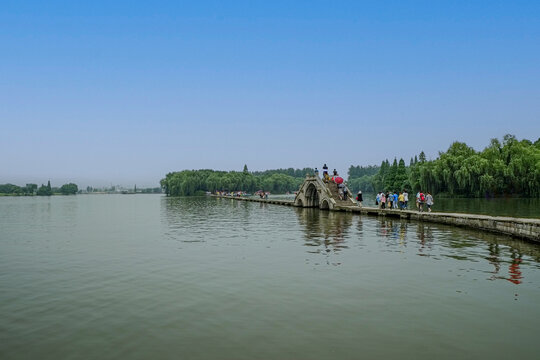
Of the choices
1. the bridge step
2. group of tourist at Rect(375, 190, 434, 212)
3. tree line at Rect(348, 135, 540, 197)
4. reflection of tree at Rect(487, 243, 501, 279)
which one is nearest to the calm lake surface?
reflection of tree at Rect(487, 243, 501, 279)

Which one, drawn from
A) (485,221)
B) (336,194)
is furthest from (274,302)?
(336,194)

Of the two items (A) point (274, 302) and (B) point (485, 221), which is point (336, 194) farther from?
(A) point (274, 302)

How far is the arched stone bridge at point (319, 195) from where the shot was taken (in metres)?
51.1

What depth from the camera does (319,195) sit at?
181 ft

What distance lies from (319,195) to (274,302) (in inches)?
1765

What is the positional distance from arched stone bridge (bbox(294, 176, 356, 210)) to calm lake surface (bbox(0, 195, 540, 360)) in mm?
30052

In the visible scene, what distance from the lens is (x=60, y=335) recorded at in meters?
8.52

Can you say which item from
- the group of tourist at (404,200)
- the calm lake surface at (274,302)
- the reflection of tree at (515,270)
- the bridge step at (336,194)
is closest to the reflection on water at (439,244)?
the reflection of tree at (515,270)

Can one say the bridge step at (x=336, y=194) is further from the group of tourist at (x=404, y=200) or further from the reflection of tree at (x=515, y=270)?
the reflection of tree at (x=515, y=270)

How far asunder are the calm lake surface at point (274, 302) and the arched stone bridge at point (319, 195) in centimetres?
3005

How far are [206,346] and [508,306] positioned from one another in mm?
7360

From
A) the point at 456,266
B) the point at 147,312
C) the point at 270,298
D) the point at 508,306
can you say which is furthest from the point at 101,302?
the point at 456,266

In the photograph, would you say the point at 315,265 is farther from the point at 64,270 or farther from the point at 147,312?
the point at 64,270

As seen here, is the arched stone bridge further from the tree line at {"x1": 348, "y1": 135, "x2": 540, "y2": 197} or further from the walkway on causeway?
the tree line at {"x1": 348, "y1": 135, "x2": 540, "y2": 197}
